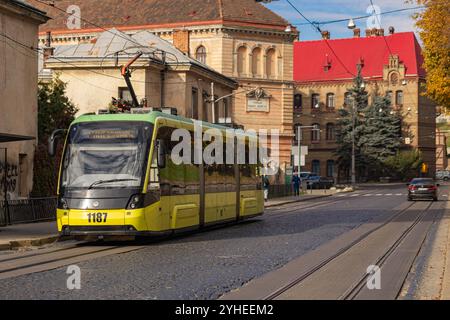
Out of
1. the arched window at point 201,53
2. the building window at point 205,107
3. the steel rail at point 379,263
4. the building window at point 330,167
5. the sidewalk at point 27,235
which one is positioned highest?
the arched window at point 201,53

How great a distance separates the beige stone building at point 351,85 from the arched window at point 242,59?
106 ft

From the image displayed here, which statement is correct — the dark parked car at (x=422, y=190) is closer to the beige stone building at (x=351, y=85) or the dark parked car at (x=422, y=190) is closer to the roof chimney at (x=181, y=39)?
the roof chimney at (x=181, y=39)

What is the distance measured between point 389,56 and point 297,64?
1357 cm

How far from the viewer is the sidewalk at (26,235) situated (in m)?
19.3

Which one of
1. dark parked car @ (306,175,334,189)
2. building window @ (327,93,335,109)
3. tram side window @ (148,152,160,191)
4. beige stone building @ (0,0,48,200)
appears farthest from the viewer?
building window @ (327,93,335,109)

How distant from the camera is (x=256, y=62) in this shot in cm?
7319

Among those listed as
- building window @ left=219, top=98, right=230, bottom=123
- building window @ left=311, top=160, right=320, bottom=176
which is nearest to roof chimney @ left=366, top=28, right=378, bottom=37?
building window @ left=311, top=160, right=320, bottom=176

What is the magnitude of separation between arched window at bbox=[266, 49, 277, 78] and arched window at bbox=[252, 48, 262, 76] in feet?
2.54

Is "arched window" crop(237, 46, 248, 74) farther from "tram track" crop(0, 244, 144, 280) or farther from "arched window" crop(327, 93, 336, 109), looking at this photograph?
"tram track" crop(0, 244, 144, 280)

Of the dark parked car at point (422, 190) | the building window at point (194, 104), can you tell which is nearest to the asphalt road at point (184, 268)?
the dark parked car at point (422, 190)

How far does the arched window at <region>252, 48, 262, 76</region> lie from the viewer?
73.0 m

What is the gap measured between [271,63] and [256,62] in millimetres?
1423

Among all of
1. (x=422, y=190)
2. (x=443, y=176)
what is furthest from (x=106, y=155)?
(x=443, y=176)
